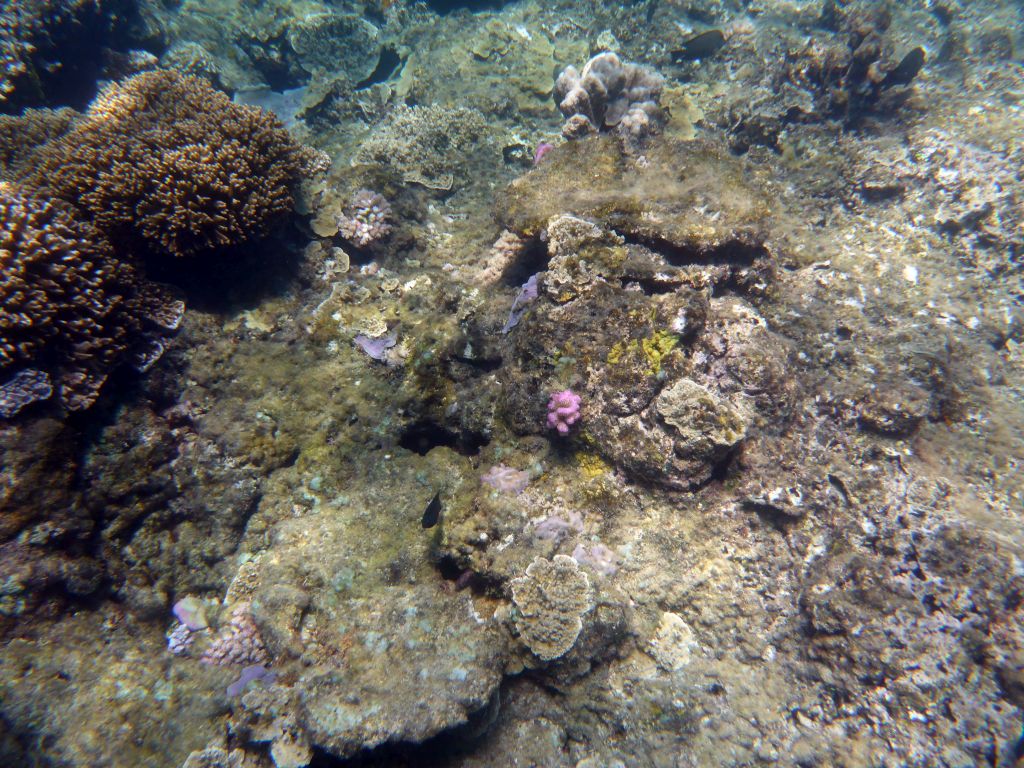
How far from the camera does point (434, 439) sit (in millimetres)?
4652

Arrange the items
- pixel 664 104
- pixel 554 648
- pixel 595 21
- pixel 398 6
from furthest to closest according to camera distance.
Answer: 1. pixel 398 6
2. pixel 595 21
3. pixel 664 104
4. pixel 554 648

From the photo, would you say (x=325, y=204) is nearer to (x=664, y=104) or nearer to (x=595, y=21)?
(x=664, y=104)

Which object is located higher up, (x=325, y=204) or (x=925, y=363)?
(x=925, y=363)

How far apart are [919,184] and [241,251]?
9.01 meters

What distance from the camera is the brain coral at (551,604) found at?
12.0ft

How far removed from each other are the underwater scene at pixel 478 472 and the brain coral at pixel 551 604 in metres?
0.02

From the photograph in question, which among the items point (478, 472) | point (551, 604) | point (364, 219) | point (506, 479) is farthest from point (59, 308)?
point (551, 604)

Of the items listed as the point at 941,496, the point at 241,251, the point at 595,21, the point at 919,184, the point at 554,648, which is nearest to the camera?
the point at 554,648

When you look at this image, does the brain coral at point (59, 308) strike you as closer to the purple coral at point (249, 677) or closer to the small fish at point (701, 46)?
the purple coral at point (249, 677)

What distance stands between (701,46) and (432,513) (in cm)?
962

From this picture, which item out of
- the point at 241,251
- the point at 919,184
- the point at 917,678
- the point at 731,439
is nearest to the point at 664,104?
the point at 919,184

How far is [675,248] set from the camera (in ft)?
15.2

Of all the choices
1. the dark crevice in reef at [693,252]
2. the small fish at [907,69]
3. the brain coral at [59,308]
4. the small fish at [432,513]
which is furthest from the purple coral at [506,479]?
the small fish at [907,69]

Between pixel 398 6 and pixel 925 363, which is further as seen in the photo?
pixel 398 6
